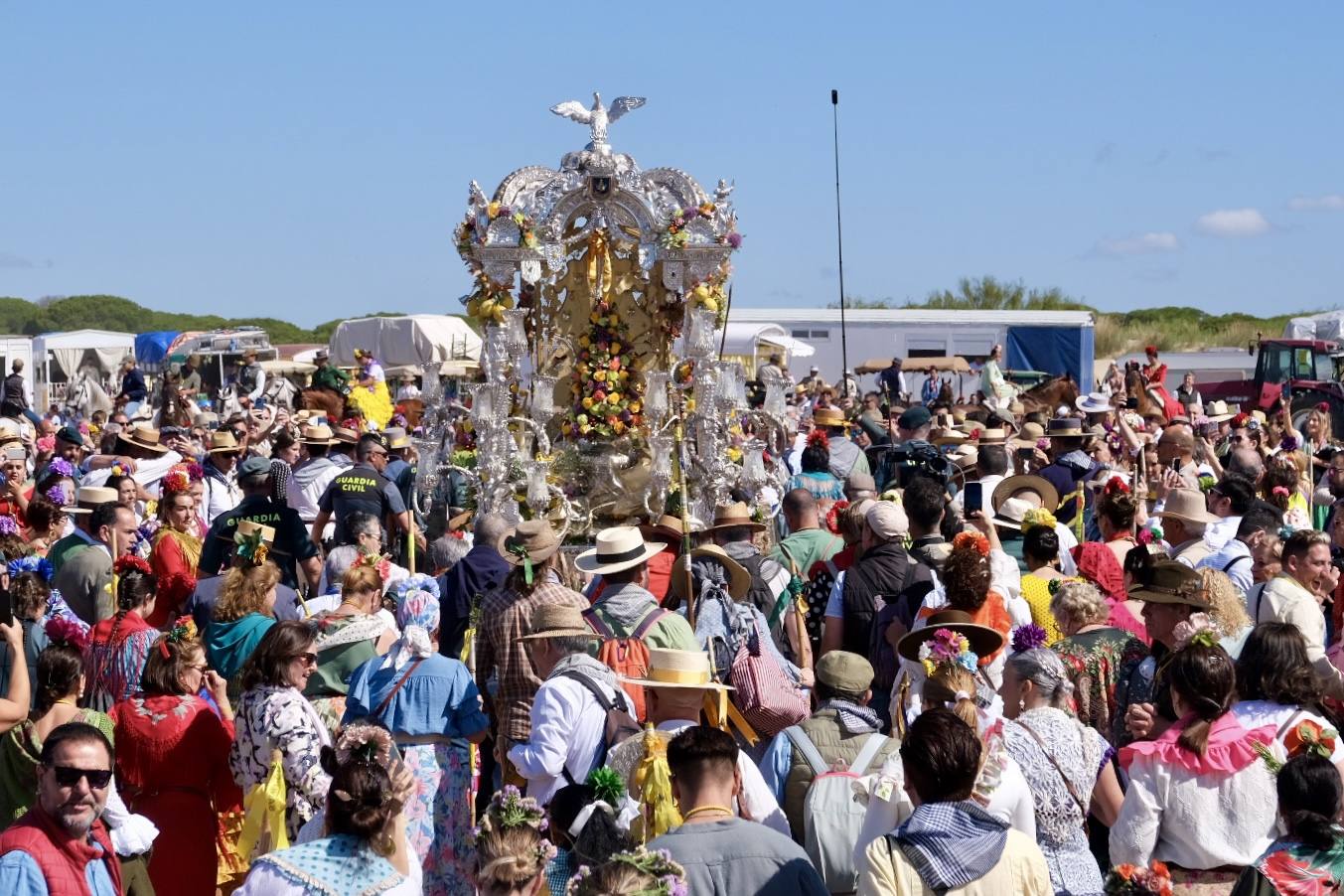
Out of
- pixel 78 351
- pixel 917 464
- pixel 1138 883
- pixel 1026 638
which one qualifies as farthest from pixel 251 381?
pixel 1138 883

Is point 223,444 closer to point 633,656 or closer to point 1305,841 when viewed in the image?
point 633,656

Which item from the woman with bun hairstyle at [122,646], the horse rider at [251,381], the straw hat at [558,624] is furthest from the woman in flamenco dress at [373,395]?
the straw hat at [558,624]

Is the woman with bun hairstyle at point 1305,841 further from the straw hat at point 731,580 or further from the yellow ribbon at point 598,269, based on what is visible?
the yellow ribbon at point 598,269

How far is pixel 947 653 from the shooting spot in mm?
5617

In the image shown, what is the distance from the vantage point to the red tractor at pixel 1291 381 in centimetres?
2592

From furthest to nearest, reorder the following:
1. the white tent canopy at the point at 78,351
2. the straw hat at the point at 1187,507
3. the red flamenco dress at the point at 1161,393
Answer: the white tent canopy at the point at 78,351, the red flamenco dress at the point at 1161,393, the straw hat at the point at 1187,507

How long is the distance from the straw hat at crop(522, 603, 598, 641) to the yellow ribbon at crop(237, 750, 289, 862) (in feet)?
3.37

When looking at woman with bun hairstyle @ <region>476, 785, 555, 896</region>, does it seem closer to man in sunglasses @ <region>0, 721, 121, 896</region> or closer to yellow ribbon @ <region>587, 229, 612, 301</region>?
man in sunglasses @ <region>0, 721, 121, 896</region>

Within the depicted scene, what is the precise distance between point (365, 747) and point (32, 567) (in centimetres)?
389

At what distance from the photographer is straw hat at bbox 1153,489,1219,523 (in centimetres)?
873

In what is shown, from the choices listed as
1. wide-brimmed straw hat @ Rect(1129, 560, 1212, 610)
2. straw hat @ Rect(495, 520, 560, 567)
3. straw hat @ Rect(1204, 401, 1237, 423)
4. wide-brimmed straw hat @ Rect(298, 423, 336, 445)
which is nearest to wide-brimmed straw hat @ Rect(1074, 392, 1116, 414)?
straw hat @ Rect(1204, 401, 1237, 423)

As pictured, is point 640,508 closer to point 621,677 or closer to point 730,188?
point 730,188

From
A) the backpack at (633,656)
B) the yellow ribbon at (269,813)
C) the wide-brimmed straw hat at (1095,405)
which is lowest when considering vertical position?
the yellow ribbon at (269,813)

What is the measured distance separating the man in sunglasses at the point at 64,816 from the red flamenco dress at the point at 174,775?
1.49m
